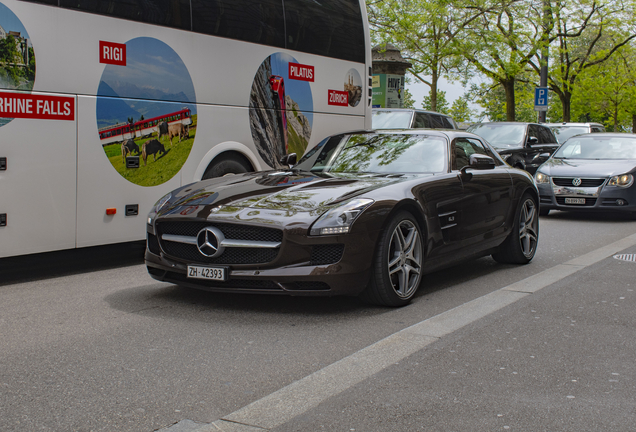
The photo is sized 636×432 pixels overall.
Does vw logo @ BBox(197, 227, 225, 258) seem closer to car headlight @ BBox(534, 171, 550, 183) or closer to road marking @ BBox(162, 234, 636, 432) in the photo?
road marking @ BBox(162, 234, 636, 432)

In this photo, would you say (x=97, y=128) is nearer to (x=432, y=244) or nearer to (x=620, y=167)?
(x=432, y=244)

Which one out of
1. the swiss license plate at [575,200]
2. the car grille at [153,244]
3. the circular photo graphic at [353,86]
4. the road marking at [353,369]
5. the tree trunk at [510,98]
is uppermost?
the tree trunk at [510,98]

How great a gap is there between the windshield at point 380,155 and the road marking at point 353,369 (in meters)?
1.32

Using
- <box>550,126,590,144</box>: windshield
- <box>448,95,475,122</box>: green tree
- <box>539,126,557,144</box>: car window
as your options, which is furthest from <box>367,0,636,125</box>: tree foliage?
<box>448,95,475,122</box>: green tree

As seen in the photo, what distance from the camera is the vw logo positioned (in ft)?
17.4

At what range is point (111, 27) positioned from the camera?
7289 mm

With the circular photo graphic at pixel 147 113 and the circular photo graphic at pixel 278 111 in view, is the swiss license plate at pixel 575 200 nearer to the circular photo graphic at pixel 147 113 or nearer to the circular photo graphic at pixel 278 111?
the circular photo graphic at pixel 278 111

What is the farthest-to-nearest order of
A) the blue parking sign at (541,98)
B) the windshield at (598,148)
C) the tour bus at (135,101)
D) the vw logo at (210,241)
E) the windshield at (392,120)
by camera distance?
the blue parking sign at (541,98), the windshield at (392,120), the windshield at (598,148), the tour bus at (135,101), the vw logo at (210,241)

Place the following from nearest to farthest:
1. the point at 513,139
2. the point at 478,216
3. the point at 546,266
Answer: the point at 478,216, the point at 546,266, the point at 513,139

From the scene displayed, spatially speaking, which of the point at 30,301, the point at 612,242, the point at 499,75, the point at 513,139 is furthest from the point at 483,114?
the point at 30,301

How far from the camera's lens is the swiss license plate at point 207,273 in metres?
5.24

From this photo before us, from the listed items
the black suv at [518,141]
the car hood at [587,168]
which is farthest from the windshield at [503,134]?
the car hood at [587,168]

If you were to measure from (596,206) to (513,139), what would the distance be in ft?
16.5

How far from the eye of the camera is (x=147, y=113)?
302 inches
